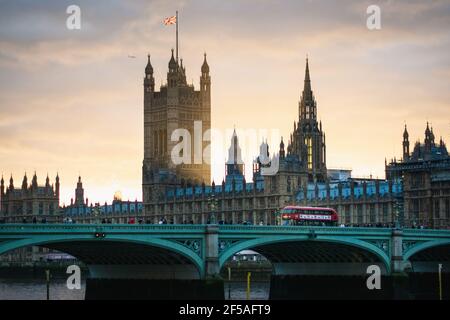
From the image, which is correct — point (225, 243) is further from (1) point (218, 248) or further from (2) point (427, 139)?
(2) point (427, 139)

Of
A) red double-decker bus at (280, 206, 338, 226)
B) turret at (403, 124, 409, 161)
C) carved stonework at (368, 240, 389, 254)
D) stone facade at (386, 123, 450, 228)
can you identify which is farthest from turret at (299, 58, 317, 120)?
carved stonework at (368, 240, 389, 254)

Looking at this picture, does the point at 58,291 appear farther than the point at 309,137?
No

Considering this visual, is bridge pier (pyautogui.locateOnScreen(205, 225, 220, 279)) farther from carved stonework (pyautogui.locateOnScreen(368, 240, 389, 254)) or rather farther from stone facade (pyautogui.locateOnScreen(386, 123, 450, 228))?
stone facade (pyautogui.locateOnScreen(386, 123, 450, 228))

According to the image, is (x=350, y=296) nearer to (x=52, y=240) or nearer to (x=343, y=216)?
(x=52, y=240)

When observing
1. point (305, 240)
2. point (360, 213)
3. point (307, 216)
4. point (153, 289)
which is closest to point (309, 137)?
point (360, 213)

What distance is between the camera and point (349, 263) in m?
94.4

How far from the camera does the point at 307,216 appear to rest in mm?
105688

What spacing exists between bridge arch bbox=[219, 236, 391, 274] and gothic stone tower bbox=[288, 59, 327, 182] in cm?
7803

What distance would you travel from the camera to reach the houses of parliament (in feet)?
438

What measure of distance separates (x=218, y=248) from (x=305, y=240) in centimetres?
718

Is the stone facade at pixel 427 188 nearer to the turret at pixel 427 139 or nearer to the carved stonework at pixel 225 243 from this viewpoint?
the turret at pixel 427 139

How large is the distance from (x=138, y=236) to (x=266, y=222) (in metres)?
80.3

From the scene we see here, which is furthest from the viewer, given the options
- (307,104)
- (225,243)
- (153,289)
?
(307,104)
